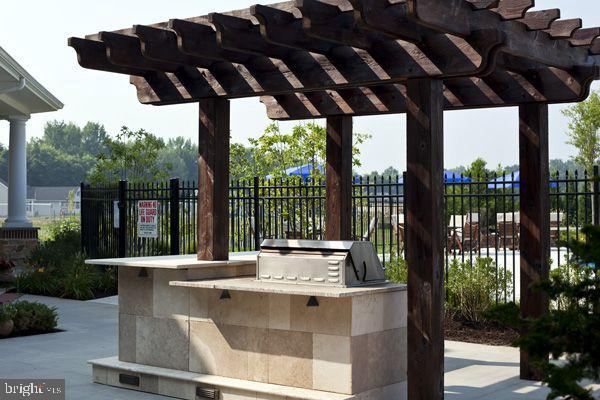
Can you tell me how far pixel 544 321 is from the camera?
170 inches

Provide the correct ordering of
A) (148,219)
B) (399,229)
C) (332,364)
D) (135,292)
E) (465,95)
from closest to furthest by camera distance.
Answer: (332,364)
(135,292)
(465,95)
(148,219)
(399,229)

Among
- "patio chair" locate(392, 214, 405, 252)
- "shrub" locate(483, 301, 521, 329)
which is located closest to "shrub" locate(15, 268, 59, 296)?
"patio chair" locate(392, 214, 405, 252)

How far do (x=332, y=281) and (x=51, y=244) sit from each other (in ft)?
43.3

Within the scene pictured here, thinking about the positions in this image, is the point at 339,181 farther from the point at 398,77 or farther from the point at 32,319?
the point at 32,319

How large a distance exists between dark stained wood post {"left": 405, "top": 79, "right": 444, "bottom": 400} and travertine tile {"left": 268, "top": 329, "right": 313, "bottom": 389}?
861 mm

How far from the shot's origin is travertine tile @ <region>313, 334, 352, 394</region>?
711 centimetres

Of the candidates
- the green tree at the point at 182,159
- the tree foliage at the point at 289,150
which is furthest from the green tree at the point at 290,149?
the green tree at the point at 182,159

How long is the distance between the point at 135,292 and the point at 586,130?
78.8 ft

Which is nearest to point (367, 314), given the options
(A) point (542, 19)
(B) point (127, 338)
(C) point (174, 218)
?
(B) point (127, 338)

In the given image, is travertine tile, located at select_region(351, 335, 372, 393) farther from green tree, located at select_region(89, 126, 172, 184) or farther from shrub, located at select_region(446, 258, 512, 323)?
green tree, located at select_region(89, 126, 172, 184)

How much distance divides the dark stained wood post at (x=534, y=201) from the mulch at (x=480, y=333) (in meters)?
2.38

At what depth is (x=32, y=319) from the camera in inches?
476

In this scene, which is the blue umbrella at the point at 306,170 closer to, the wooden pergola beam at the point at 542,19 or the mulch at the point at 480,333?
the mulch at the point at 480,333

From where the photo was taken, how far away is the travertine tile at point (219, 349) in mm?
7871
